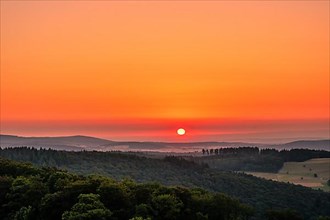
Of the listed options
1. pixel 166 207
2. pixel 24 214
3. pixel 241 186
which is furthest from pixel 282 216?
pixel 241 186

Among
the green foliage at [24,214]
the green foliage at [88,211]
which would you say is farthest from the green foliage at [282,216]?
the green foliage at [24,214]

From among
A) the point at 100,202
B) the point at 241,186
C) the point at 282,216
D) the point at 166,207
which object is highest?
the point at 100,202

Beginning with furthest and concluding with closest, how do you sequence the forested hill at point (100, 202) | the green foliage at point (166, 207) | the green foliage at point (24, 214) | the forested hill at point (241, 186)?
the forested hill at point (241, 186), the green foliage at point (166, 207), the green foliage at point (24, 214), the forested hill at point (100, 202)

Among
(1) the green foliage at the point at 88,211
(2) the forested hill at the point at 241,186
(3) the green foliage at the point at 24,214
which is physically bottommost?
(2) the forested hill at the point at 241,186

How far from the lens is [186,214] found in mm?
62188

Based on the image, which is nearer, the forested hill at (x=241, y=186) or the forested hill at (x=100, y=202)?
the forested hill at (x=100, y=202)

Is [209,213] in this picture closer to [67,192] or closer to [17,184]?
[67,192]

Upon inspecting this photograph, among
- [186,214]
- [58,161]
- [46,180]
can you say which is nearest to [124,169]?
[58,161]

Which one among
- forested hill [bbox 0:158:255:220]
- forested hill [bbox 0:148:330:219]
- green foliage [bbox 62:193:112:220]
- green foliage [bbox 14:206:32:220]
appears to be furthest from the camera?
forested hill [bbox 0:148:330:219]

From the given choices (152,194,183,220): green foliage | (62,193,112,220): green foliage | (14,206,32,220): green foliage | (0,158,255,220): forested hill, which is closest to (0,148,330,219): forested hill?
(0,158,255,220): forested hill

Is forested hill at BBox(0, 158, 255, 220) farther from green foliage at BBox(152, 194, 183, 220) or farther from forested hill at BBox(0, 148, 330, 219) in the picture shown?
forested hill at BBox(0, 148, 330, 219)

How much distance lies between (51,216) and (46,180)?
17.2m

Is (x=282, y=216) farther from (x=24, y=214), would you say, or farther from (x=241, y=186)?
(x=241, y=186)

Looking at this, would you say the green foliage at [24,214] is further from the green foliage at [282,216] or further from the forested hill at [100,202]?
the green foliage at [282,216]
